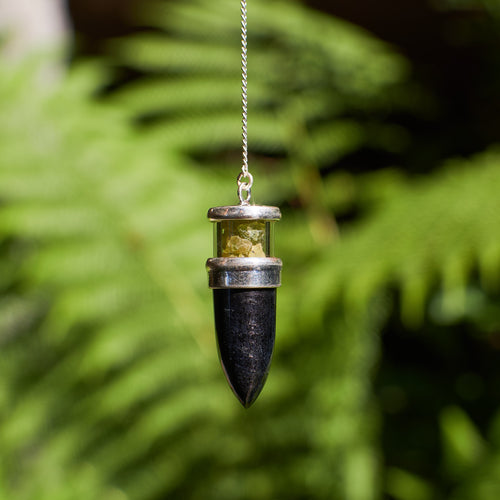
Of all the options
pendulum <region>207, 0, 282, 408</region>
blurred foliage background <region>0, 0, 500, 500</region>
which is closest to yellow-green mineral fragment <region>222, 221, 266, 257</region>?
pendulum <region>207, 0, 282, 408</region>

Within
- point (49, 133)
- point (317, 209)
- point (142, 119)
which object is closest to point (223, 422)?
point (317, 209)

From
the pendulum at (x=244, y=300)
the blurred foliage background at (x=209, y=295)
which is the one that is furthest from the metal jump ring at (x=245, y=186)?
the blurred foliage background at (x=209, y=295)

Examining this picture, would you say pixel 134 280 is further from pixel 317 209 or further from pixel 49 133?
pixel 317 209

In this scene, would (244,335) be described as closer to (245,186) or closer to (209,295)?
(245,186)

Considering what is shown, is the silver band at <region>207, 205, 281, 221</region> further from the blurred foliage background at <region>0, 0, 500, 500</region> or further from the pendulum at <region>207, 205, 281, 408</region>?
Answer: the blurred foliage background at <region>0, 0, 500, 500</region>

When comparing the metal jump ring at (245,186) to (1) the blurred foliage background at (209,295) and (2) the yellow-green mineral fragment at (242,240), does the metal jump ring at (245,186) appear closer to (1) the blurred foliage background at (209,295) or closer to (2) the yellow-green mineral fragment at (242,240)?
(2) the yellow-green mineral fragment at (242,240)
